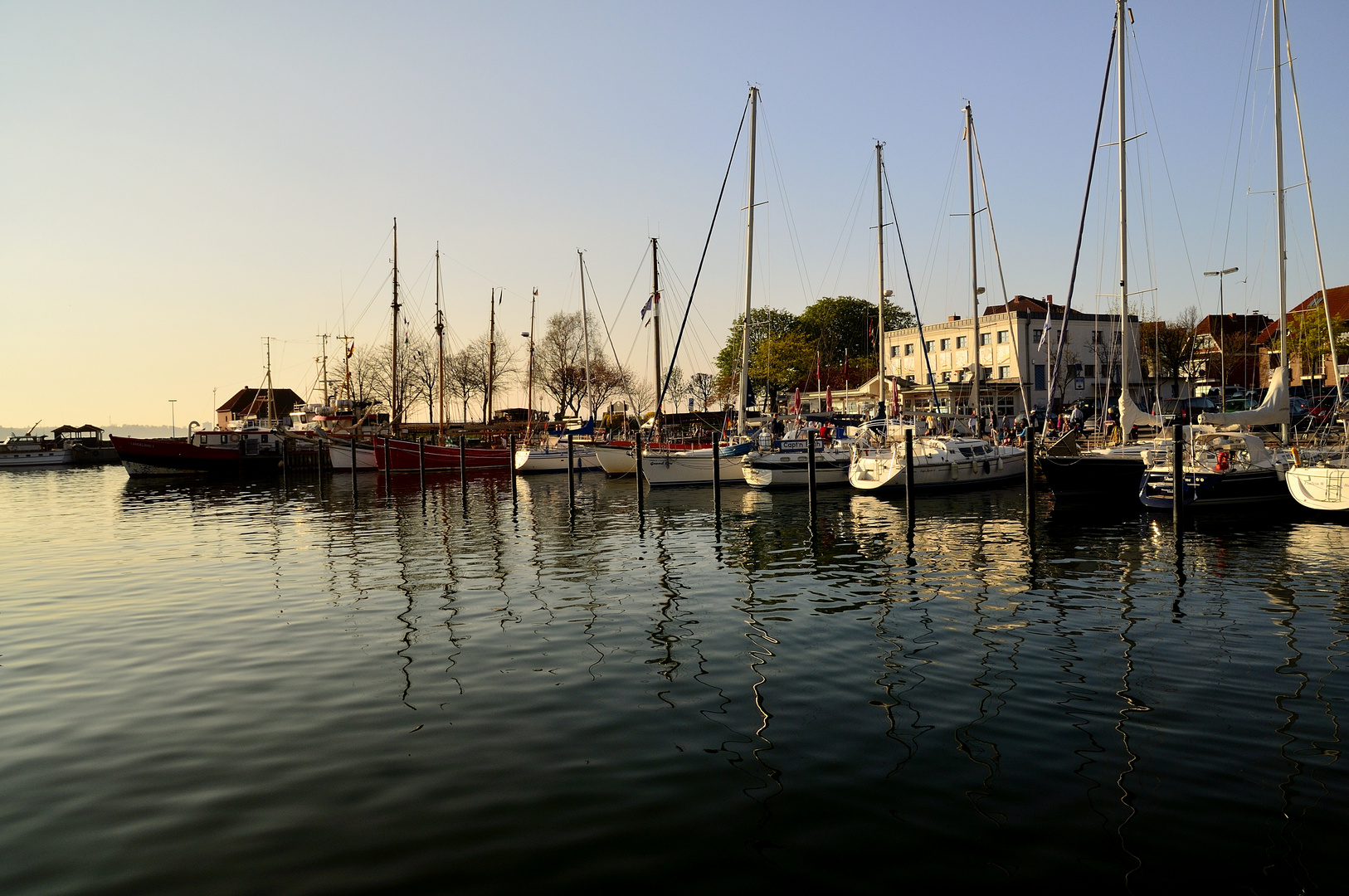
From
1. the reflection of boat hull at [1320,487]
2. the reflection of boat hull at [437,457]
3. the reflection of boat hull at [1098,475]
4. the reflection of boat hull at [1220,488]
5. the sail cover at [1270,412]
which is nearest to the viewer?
the reflection of boat hull at [1320,487]

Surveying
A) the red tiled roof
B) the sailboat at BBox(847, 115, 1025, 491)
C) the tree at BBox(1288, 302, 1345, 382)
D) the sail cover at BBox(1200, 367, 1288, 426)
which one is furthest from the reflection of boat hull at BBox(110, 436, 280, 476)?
the red tiled roof

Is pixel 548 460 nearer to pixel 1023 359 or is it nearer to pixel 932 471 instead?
pixel 932 471

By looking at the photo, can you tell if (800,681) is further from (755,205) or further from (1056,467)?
(755,205)

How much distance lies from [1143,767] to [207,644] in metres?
11.6

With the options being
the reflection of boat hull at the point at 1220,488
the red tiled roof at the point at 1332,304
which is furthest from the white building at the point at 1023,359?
the reflection of boat hull at the point at 1220,488

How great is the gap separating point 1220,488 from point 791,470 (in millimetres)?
15991

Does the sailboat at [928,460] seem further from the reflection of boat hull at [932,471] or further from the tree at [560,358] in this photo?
the tree at [560,358]

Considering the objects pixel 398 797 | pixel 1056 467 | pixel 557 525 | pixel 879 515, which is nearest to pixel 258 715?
pixel 398 797

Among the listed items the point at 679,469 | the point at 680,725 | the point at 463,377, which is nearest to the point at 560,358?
the point at 463,377

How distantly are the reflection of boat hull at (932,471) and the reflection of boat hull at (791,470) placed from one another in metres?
1.71

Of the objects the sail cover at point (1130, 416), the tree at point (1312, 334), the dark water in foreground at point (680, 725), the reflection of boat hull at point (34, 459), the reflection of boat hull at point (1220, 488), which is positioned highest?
the tree at point (1312, 334)

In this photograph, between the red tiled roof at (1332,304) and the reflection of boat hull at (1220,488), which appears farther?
the red tiled roof at (1332,304)

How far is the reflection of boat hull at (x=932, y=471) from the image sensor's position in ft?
110

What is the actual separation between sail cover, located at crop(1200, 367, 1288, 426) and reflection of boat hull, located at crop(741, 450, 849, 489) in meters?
13.9
